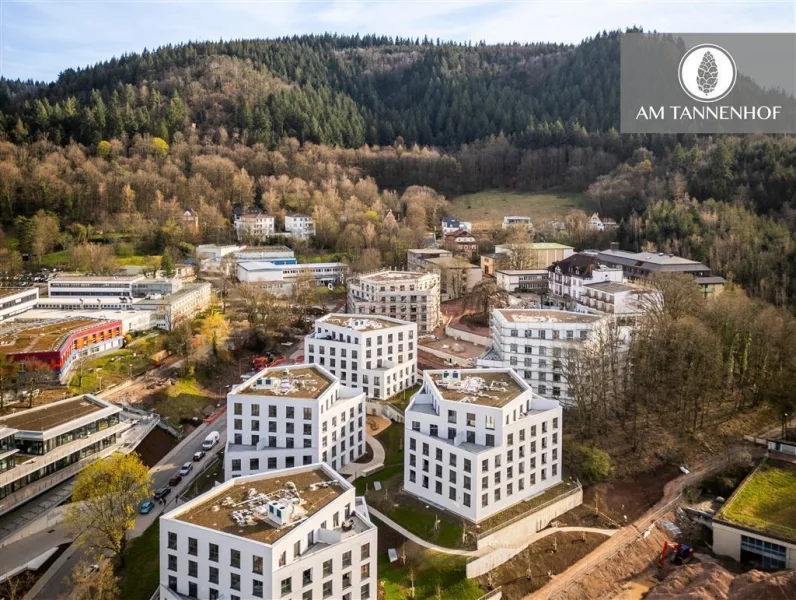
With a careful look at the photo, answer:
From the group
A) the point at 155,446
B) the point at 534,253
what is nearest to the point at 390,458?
the point at 155,446

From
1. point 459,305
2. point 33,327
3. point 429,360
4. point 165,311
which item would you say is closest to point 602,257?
point 459,305

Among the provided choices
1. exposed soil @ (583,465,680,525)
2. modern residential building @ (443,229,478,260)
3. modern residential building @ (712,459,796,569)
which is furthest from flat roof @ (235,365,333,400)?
modern residential building @ (443,229,478,260)

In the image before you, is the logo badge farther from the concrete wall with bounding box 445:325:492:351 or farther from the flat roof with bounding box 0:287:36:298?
the flat roof with bounding box 0:287:36:298

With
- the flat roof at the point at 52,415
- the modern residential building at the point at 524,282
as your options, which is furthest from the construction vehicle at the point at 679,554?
the modern residential building at the point at 524,282

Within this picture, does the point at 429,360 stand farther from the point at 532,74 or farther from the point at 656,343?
the point at 532,74

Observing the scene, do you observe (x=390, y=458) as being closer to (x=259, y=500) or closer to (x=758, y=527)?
→ (x=259, y=500)

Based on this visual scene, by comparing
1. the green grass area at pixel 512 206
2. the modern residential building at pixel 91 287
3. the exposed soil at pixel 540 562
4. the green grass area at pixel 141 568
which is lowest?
the exposed soil at pixel 540 562

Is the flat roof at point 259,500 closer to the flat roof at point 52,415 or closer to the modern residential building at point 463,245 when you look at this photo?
the flat roof at point 52,415
